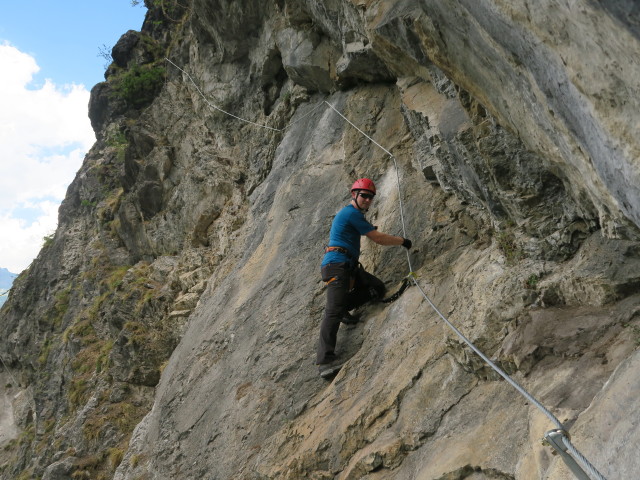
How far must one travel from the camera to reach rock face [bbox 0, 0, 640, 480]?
3.19 meters

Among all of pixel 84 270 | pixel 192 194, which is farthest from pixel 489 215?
pixel 84 270

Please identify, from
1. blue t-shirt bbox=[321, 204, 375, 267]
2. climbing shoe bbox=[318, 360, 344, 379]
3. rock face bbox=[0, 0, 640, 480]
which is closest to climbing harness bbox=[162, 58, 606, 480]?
rock face bbox=[0, 0, 640, 480]

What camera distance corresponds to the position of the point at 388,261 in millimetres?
7141

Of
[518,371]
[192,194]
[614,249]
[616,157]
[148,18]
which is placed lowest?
[518,371]

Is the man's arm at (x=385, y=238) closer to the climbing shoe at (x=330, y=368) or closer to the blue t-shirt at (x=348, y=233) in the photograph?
the blue t-shirt at (x=348, y=233)

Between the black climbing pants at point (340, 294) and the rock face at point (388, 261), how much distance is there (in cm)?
22

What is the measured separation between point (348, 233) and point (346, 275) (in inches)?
24.1

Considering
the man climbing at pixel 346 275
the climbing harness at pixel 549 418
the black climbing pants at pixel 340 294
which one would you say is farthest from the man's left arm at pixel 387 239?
the black climbing pants at pixel 340 294

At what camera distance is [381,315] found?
6480 millimetres

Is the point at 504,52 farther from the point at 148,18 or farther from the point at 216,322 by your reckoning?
the point at 148,18

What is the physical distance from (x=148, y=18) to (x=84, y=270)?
36.6 ft

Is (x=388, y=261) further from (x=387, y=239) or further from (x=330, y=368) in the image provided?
(x=330, y=368)

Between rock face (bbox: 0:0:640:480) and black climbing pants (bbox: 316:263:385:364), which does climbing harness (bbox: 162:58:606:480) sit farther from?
black climbing pants (bbox: 316:263:385:364)

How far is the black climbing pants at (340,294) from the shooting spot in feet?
20.8
